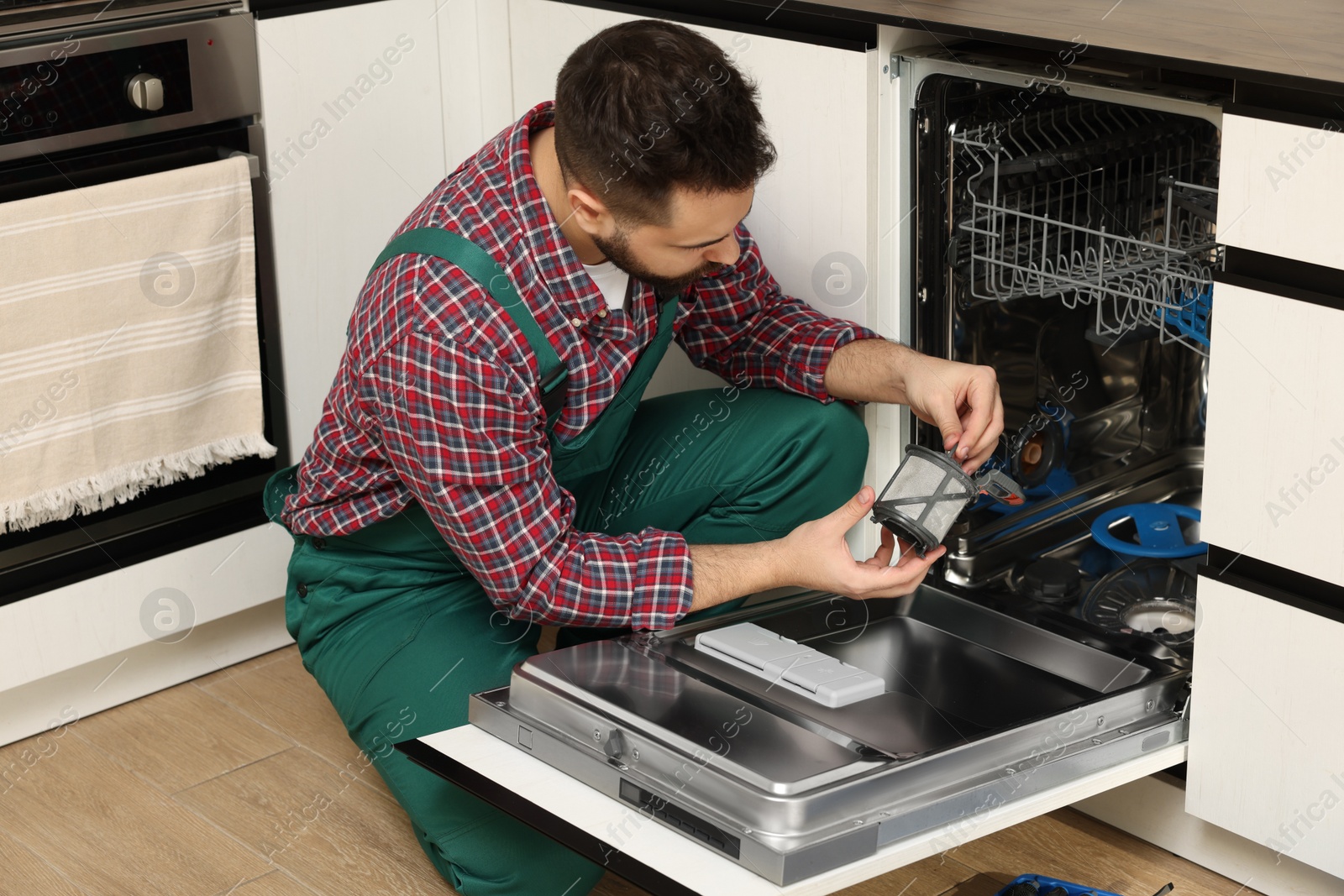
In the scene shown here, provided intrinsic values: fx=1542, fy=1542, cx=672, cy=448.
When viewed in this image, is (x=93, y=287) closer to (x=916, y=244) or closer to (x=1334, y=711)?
(x=916, y=244)

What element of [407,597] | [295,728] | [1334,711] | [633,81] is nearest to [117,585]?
[295,728]

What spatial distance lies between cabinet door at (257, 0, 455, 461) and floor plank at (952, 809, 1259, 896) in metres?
1.02

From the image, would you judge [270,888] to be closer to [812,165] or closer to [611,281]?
[611,281]

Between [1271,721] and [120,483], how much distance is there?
1279 mm

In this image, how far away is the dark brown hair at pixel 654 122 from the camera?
128cm

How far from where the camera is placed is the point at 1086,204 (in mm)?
1695

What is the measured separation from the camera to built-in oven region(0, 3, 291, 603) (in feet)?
5.45

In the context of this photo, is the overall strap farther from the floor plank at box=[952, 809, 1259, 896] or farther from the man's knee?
the floor plank at box=[952, 809, 1259, 896]

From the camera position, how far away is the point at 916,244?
161 cm

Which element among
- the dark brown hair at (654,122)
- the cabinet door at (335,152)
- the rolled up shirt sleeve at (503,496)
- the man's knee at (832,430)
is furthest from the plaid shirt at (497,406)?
the cabinet door at (335,152)

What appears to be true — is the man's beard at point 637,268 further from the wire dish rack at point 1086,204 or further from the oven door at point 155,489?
the oven door at point 155,489

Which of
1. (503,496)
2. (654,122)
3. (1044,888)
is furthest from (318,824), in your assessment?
(654,122)

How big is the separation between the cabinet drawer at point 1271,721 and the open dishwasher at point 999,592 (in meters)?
0.04

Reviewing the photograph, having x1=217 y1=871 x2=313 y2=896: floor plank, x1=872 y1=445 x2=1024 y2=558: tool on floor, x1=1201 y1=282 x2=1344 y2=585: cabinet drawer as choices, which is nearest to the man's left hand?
x1=872 y1=445 x2=1024 y2=558: tool on floor
